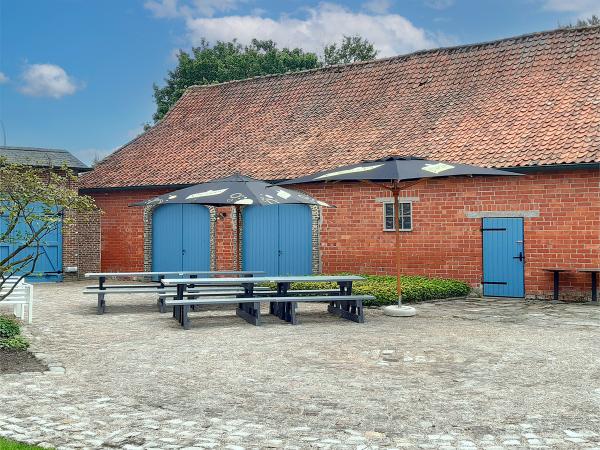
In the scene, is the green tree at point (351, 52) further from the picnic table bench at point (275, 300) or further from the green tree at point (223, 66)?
the picnic table bench at point (275, 300)

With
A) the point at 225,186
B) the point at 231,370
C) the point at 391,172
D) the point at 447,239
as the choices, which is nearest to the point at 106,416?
the point at 231,370

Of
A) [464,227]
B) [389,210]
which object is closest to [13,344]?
[389,210]

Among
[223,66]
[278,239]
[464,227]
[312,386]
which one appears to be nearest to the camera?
[312,386]

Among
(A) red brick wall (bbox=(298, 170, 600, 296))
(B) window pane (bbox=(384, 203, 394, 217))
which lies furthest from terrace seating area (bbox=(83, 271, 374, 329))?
(B) window pane (bbox=(384, 203, 394, 217))

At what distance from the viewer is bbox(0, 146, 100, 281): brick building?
21.2 m

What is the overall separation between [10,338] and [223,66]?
29.0 meters

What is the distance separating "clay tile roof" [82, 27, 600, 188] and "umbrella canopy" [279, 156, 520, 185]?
176 inches

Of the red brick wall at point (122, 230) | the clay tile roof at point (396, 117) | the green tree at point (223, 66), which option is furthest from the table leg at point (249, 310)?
the green tree at point (223, 66)

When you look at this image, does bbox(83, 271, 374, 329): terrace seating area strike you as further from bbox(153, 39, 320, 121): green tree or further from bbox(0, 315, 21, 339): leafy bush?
Answer: bbox(153, 39, 320, 121): green tree

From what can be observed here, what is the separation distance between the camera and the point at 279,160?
20.2 meters

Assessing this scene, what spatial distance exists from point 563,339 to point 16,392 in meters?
7.10

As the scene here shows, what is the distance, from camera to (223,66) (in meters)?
37.1

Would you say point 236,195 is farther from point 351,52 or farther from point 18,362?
point 351,52

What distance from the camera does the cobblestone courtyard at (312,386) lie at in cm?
574
